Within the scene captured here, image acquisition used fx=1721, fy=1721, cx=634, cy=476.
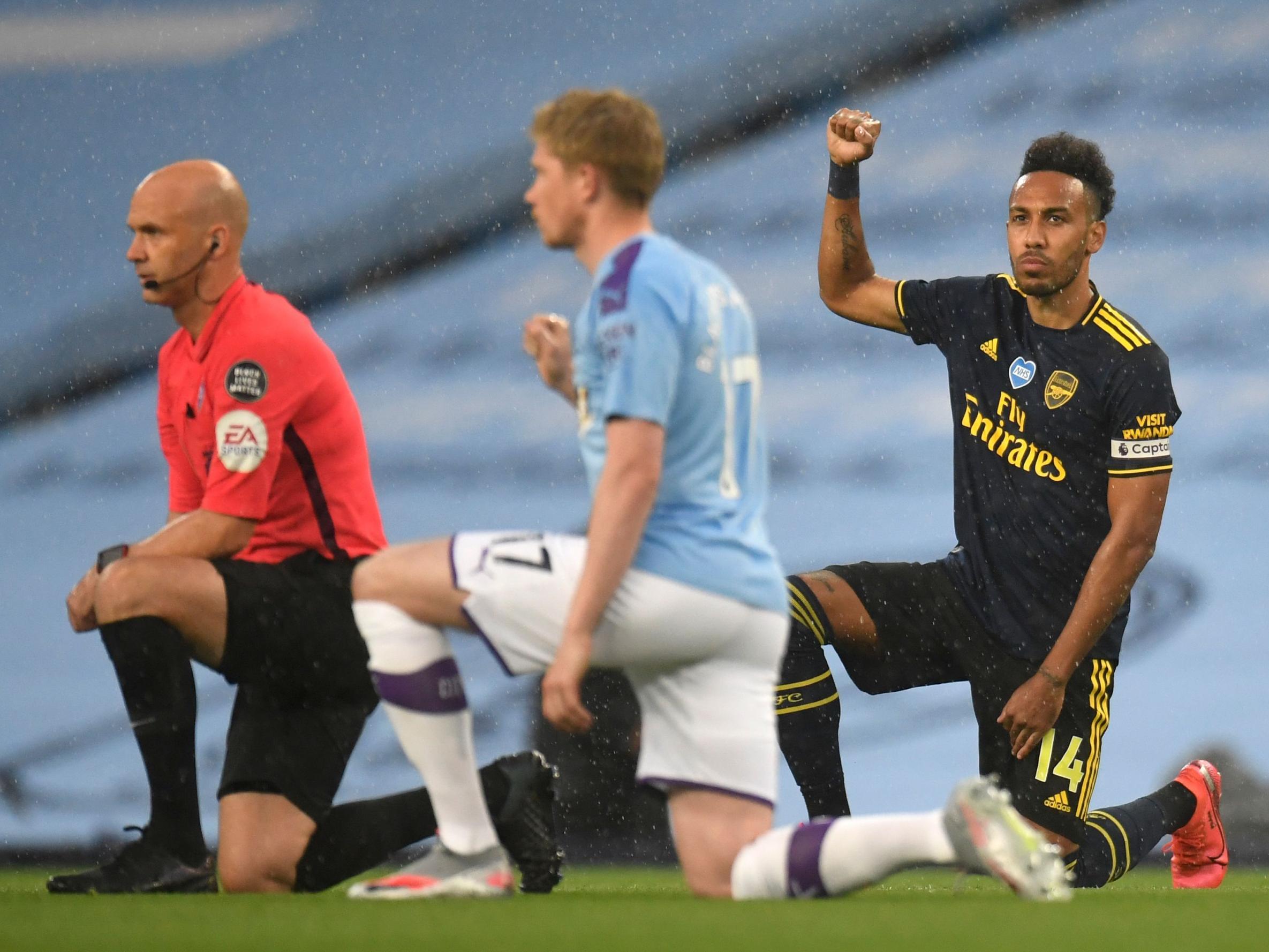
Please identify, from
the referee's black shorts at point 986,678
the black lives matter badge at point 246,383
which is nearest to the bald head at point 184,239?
the black lives matter badge at point 246,383

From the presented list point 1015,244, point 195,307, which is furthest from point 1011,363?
point 195,307

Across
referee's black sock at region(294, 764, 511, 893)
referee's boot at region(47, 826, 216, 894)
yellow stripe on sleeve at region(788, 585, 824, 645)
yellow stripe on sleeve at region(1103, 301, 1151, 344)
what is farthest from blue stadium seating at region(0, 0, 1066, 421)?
referee's boot at region(47, 826, 216, 894)

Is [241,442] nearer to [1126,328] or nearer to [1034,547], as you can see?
[1034,547]

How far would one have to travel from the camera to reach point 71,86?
7086 millimetres

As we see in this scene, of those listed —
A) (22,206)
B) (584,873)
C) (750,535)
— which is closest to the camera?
(750,535)

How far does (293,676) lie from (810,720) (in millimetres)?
1230

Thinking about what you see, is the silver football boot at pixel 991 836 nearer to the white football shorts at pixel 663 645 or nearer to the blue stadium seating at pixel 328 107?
the white football shorts at pixel 663 645

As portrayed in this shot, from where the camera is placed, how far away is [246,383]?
3.58 m

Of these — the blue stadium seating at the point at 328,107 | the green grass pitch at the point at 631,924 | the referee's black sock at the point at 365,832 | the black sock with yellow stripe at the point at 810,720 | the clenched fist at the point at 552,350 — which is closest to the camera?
the green grass pitch at the point at 631,924

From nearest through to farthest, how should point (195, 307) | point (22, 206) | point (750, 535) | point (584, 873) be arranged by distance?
point (750, 535), point (195, 307), point (584, 873), point (22, 206)

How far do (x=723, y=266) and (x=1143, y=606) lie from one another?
6.88 feet

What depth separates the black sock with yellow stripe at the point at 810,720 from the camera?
160 inches

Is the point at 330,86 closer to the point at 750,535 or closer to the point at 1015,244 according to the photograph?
the point at 1015,244

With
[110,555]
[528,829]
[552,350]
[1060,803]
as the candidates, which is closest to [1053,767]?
[1060,803]
